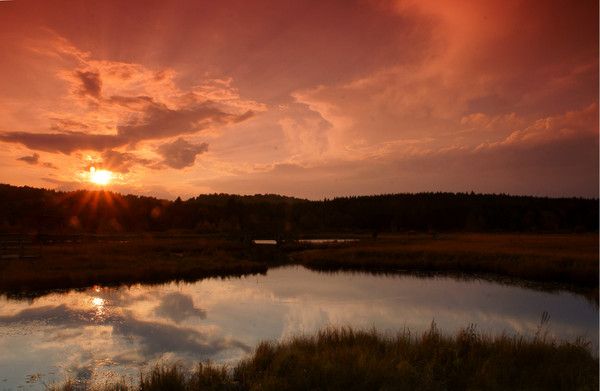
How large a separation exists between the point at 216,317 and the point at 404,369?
12.0 meters

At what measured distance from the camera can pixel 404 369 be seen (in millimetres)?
10234

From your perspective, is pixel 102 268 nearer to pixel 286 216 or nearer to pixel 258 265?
pixel 258 265

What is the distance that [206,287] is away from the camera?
29.1 m

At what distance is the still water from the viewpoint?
45.1ft

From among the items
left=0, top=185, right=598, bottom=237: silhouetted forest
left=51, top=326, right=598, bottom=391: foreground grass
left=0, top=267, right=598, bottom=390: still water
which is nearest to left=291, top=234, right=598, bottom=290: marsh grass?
left=0, top=267, right=598, bottom=390: still water

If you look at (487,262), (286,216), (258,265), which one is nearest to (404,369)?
(487,262)

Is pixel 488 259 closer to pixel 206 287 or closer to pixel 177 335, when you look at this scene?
pixel 206 287

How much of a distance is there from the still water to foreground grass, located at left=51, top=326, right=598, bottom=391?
2.33 metres

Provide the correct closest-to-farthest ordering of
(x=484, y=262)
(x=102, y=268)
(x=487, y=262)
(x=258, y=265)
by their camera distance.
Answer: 1. (x=102, y=268)
2. (x=487, y=262)
3. (x=484, y=262)
4. (x=258, y=265)

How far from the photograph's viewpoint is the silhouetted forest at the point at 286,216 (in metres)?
100

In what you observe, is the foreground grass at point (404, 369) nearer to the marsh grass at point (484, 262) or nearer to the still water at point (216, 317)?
the still water at point (216, 317)

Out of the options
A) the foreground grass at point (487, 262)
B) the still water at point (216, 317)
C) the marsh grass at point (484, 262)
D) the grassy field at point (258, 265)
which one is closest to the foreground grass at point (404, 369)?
the still water at point (216, 317)

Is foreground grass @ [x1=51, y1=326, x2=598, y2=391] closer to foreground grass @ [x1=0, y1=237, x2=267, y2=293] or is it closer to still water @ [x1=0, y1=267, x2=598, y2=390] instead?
still water @ [x1=0, y1=267, x2=598, y2=390]

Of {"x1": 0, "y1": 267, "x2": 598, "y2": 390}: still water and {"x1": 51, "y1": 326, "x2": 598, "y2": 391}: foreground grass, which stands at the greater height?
{"x1": 51, "y1": 326, "x2": 598, "y2": 391}: foreground grass
